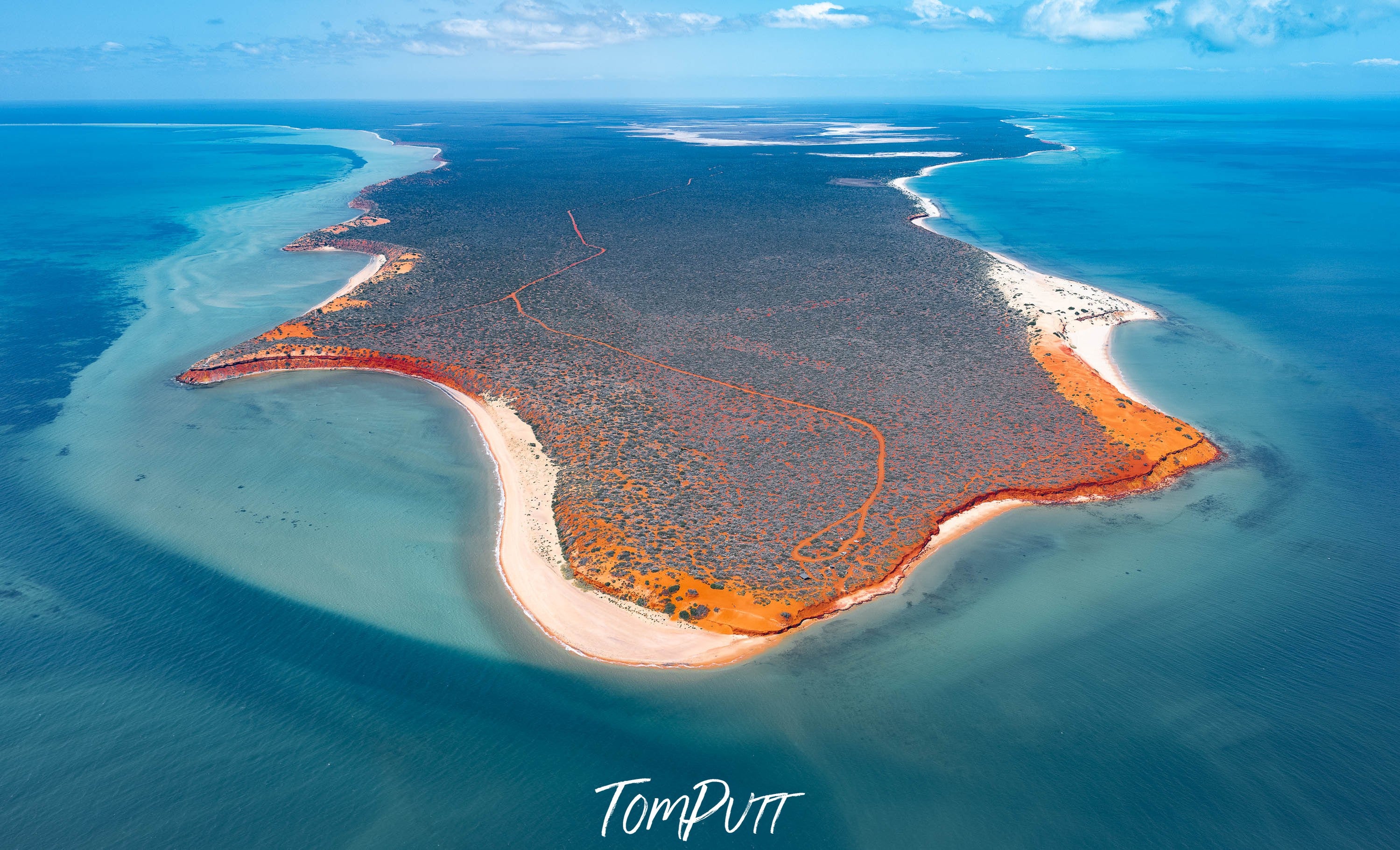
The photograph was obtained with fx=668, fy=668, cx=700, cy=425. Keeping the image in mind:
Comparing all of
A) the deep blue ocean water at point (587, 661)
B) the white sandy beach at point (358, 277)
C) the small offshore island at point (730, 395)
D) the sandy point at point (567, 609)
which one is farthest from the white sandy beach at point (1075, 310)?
the white sandy beach at point (358, 277)

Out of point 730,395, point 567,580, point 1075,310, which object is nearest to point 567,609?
point 567,580

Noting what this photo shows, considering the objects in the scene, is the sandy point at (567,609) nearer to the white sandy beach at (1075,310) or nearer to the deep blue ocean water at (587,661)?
the deep blue ocean water at (587,661)

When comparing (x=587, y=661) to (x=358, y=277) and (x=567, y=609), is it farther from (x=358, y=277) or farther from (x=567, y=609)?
(x=358, y=277)

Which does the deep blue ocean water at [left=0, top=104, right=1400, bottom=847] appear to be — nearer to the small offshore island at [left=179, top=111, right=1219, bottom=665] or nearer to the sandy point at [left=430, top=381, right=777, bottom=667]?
the sandy point at [left=430, top=381, right=777, bottom=667]

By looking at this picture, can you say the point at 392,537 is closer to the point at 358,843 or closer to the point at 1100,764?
the point at 358,843

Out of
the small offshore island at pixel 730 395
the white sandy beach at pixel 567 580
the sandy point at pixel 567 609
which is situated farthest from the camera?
the small offshore island at pixel 730 395

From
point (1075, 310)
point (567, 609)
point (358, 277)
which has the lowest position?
point (567, 609)
